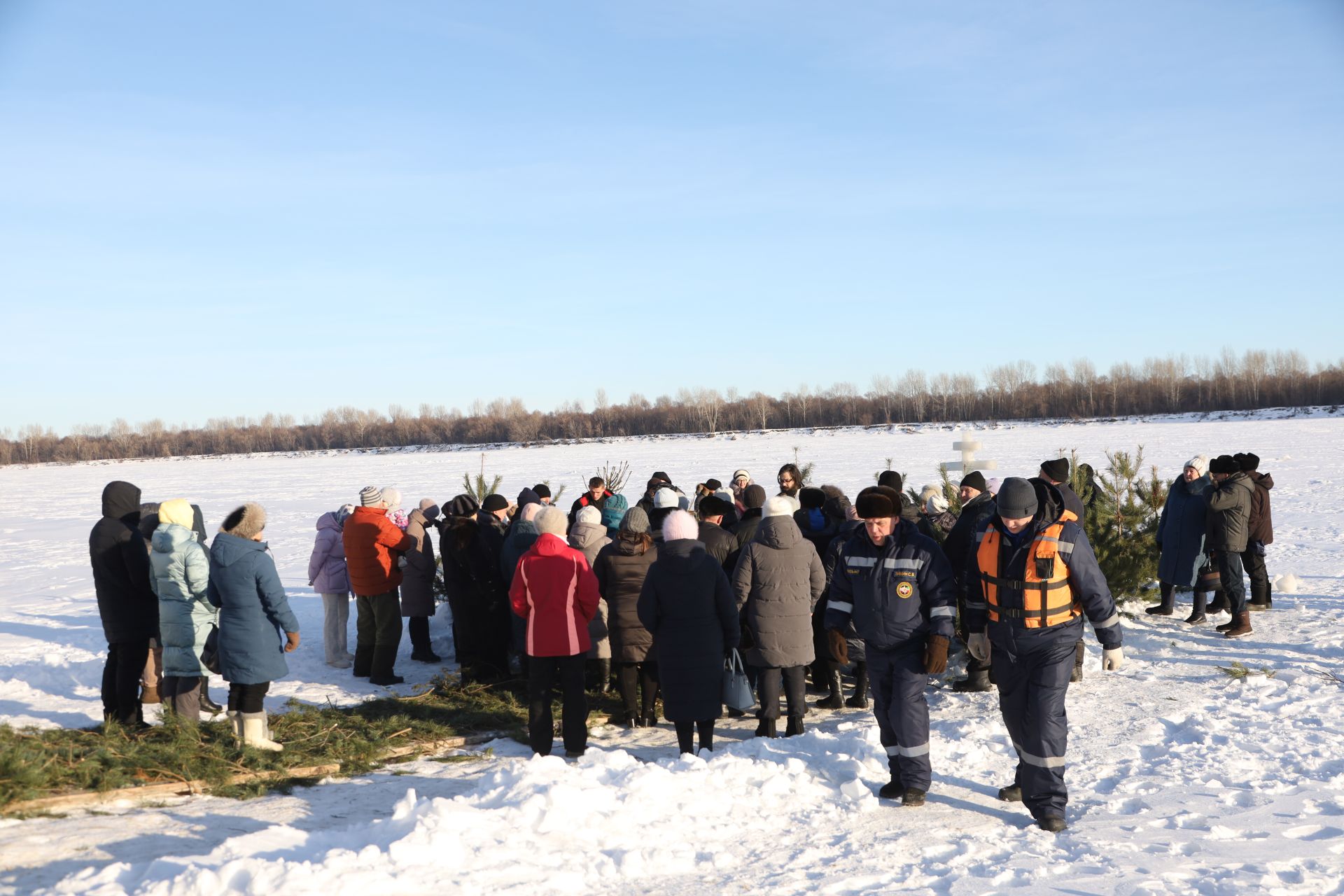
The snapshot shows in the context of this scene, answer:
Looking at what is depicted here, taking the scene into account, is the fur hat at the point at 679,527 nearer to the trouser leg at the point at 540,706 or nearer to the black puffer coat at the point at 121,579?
the trouser leg at the point at 540,706

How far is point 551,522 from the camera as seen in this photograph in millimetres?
6301

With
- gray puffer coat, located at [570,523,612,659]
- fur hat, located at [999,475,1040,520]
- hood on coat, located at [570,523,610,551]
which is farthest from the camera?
hood on coat, located at [570,523,610,551]

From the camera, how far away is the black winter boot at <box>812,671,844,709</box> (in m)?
7.30

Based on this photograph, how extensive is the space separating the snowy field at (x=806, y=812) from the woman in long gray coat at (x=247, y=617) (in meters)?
0.82

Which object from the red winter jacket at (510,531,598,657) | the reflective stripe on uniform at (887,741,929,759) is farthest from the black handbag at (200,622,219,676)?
the reflective stripe on uniform at (887,741,929,759)

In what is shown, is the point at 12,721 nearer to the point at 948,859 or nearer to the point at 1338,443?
the point at 948,859

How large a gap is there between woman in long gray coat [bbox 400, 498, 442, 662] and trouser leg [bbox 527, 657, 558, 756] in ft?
8.98

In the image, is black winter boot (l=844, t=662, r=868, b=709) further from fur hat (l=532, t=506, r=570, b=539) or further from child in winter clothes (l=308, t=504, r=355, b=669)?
child in winter clothes (l=308, t=504, r=355, b=669)

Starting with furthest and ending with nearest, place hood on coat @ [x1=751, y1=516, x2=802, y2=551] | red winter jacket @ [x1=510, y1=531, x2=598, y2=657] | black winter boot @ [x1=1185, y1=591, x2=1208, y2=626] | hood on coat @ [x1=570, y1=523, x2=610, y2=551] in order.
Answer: black winter boot @ [x1=1185, y1=591, x2=1208, y2=626] < hood on coat @ [x1=570, y1=523, x2=610, y2=551] < hood on coat @ [x1=751, y1=516, x2=802, y2=551] < red winter jacket @ [x1=510, y1=531, x2=598, y2=657]

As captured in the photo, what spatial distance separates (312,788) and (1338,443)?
36296 millimetres

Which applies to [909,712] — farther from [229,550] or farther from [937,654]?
[229,550]

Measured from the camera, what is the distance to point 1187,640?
8477 millimetres

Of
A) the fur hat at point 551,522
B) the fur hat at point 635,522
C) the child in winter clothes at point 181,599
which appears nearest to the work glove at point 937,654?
the fur hat at point 551,522

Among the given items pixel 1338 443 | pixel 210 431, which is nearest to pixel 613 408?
pixel 210 431
